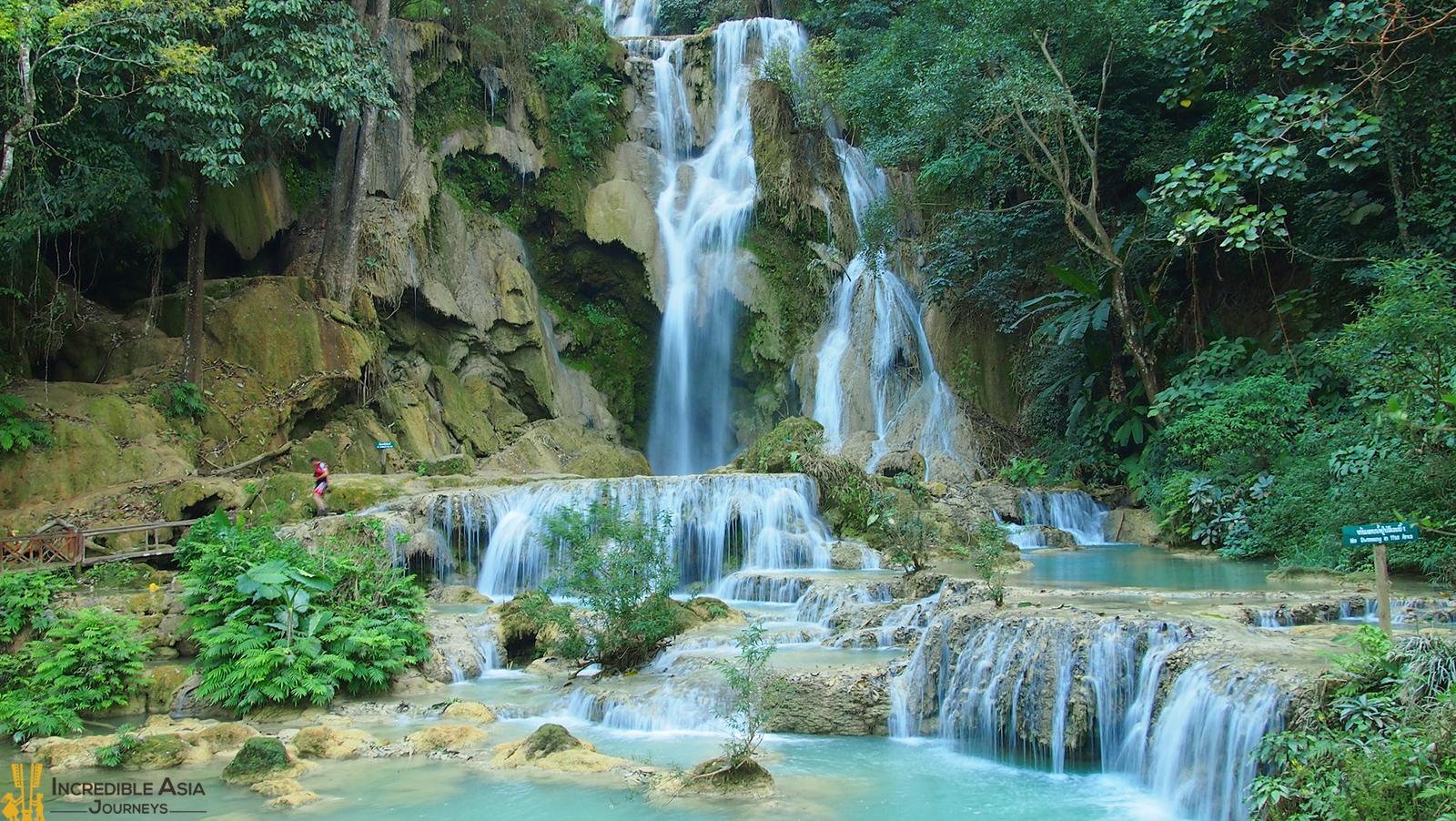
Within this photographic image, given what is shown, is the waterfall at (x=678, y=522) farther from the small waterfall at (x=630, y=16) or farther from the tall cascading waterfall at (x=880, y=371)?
the small waterfall at (x=630, y=16)

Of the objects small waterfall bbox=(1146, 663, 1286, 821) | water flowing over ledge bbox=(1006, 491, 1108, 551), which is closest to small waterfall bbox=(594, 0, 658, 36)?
water flowing over ledge bbox=(1006, 491, 1108, 551)

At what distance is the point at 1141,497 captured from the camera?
15703mm

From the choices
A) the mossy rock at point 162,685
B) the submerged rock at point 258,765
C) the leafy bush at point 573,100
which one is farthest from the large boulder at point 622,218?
the submerged rock at point 258,765

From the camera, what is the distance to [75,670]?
8.22 meters

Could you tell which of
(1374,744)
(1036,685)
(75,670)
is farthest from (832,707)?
(75,670)

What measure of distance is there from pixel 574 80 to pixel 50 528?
51.6 ft

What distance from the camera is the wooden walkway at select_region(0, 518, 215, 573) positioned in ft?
34.0

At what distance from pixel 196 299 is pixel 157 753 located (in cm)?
1063

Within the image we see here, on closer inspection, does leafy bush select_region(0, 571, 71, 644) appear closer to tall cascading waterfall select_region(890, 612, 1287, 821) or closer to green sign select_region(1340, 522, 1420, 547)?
tall cascading waterfall select_region(890, 612, 1287, 821)

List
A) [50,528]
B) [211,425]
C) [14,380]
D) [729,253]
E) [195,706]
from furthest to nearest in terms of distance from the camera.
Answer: [729,253] < [211,425] < [14,380] < [50,528] < [195,706]

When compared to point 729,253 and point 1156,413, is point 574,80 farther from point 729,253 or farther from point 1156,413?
point 1156,413

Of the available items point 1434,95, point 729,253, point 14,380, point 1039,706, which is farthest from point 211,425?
point 1434,95

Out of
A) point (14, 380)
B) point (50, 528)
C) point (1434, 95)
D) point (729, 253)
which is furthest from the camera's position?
point (729, 253)

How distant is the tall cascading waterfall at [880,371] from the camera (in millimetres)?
20109
